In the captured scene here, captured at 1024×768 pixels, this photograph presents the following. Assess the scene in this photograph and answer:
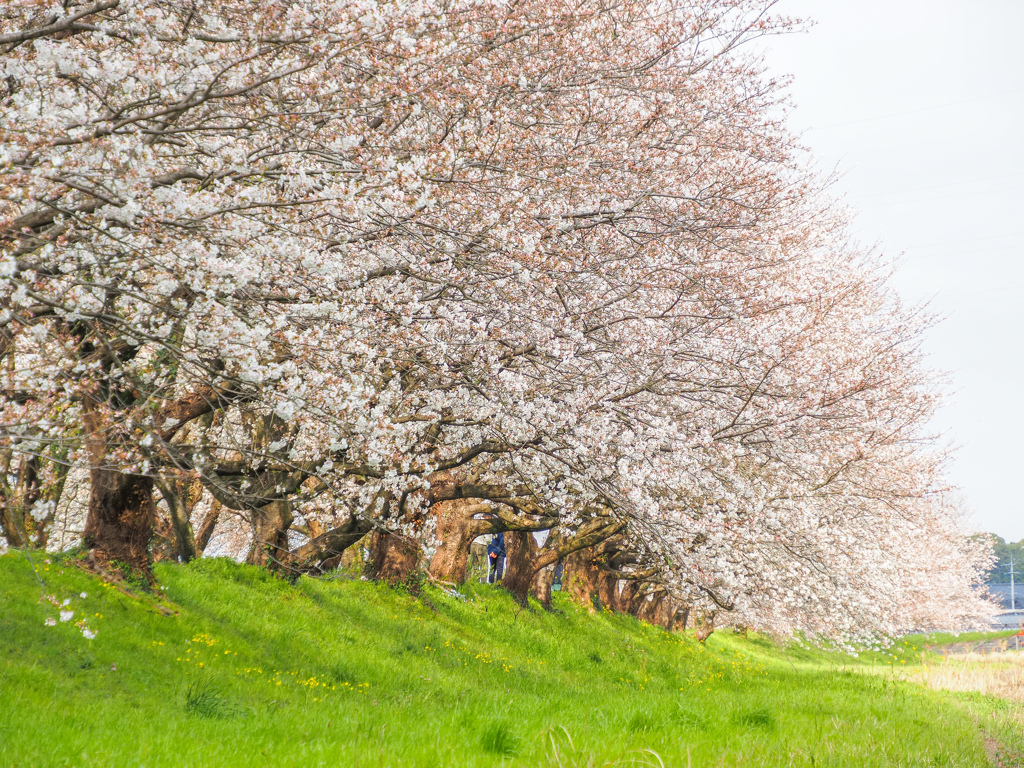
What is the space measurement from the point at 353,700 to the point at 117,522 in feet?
14.3

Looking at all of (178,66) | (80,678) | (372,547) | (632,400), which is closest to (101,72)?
(178,66)

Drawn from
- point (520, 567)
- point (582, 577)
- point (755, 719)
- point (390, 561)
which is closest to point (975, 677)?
point (582, 577)

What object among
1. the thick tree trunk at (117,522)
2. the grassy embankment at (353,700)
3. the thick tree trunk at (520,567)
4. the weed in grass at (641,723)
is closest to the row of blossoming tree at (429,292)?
the thick tree trunk at (117,522)

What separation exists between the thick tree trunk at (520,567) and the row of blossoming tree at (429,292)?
80.7 inches

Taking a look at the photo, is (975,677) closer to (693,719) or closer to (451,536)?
(451,536)

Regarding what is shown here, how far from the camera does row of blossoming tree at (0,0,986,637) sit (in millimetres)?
6727

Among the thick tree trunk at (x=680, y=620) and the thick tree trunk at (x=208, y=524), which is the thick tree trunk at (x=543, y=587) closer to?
the thick tree trunk at (x=208, y=524)

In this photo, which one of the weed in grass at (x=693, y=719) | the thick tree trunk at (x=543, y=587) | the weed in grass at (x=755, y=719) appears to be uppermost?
the thick tree trunk at (x=543, y=587)

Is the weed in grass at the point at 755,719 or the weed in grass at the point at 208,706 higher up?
the weed in grass at the point at 755,719

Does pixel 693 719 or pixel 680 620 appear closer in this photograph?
pixel 693 719

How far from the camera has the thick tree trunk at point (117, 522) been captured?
1110 centimetres

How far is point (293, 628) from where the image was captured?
12258 millimetres

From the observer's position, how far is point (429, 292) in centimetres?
1080

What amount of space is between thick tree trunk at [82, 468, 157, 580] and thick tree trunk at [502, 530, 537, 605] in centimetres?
1099
